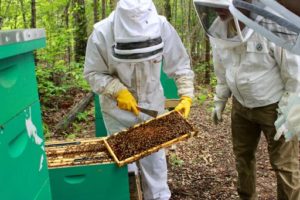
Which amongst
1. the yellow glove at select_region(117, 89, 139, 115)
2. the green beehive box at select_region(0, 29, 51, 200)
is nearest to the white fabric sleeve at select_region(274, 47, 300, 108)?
the yellow glove at select_region(117, 89, 139, 115)

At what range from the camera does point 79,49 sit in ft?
32.3

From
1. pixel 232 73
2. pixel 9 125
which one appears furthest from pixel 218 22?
pixel 9 125

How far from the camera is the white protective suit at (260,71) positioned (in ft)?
8.48

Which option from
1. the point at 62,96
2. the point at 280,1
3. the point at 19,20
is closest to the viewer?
the point at 280,1

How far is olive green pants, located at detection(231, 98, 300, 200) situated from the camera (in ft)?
9.02

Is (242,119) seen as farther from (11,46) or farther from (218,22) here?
(11,46)

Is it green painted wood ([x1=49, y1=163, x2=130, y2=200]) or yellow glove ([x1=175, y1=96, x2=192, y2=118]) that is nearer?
green painted wood ([x1=49, y1=163, x2=130, y2=200])

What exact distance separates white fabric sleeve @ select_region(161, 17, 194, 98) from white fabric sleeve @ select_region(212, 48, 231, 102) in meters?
0.25

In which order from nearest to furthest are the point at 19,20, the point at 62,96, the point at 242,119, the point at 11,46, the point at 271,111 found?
1. the point at 11,46
2. the point at 271,111
3. the point at 242,119
4. the point at 62,96
5. the point at 19,20

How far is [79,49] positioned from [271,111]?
7787mm

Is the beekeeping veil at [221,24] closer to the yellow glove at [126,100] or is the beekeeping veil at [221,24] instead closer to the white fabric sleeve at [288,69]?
the white fabric sleeve at [288,69]

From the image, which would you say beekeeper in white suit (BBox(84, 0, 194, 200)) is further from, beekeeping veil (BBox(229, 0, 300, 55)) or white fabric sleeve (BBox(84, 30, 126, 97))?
beekeeping veil (BBox(229, 0, 300, 55))

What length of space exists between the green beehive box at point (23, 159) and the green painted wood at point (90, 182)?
0.60 metres

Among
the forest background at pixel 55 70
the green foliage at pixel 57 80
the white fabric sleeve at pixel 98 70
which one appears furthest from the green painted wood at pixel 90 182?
the green foliage at pixel 57 80
